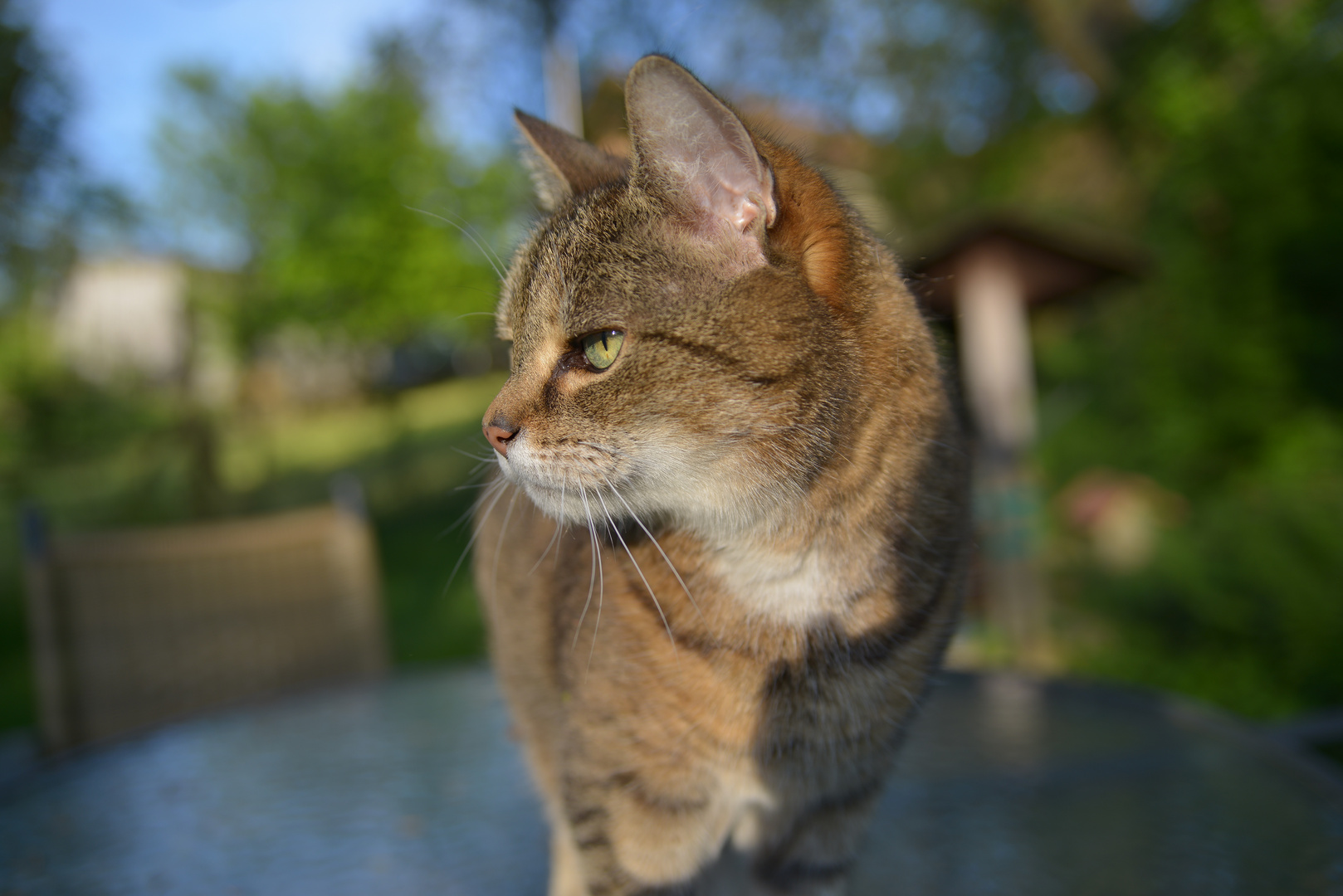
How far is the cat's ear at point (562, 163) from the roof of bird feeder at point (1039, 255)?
3.05 meters

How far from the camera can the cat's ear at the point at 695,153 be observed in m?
0.77

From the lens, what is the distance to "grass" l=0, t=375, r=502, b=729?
5.16m

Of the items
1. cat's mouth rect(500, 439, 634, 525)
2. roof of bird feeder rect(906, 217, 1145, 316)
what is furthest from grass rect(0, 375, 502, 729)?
cat's mouth rect(500, 439, 634, 525)

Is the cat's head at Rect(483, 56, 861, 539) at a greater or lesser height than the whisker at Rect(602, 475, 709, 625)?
greater

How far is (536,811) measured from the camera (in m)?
1.51

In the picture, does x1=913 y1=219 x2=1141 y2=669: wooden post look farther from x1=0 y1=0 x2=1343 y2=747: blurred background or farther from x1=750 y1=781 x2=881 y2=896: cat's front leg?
x1=750 y1=781 x2=881 y2=896: cat's front leg

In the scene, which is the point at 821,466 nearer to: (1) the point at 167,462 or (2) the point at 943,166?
(1) the point at 167,462

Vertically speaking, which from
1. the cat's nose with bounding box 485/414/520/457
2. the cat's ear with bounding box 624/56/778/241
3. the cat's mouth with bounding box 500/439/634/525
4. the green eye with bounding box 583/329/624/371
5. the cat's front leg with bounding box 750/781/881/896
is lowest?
the cat's front leg with bounding box 750/781/881/896

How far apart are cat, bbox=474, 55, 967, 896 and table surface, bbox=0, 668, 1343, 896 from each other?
29 centimetres

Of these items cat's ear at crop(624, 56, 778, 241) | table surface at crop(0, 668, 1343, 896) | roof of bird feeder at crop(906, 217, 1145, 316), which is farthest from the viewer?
roof of bird feeder at crop(906, 217, 1145, 316)

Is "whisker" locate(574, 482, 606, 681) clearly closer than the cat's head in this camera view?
No

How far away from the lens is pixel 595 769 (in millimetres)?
950

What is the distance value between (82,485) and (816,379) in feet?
20.0

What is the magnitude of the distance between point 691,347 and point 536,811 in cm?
106
